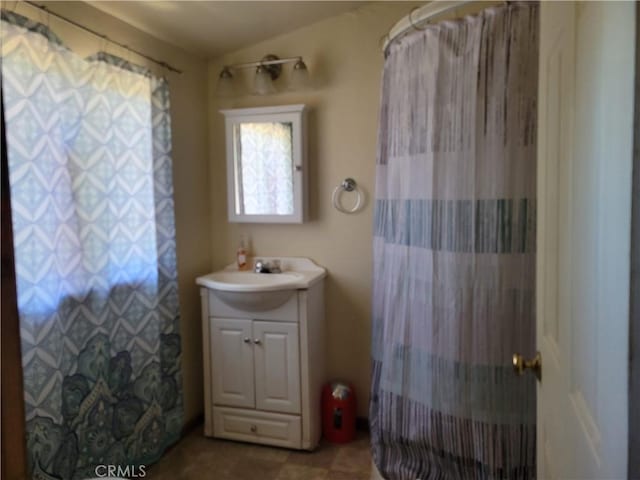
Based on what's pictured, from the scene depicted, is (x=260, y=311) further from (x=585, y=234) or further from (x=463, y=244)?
(x=585, y=234)

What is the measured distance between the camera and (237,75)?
2877 millimetres

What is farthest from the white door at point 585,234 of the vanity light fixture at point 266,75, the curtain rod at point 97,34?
the curtain rod at point 97,34

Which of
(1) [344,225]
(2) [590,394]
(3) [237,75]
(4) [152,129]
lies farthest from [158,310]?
(2) [590,394]

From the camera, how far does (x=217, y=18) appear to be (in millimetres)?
2338

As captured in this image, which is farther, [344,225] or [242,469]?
[344,225]

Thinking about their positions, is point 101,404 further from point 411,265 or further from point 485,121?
point 485,121

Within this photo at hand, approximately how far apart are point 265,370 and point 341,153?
133 centimetres

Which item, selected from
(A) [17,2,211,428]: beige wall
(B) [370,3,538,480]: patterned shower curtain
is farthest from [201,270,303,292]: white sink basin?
(B) [370,3,538,480]: patterned shower curtain

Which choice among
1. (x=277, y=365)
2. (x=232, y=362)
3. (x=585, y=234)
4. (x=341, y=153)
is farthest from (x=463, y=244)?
(x=232, y=362)

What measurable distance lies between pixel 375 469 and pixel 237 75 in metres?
2.38

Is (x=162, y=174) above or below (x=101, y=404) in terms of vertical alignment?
above

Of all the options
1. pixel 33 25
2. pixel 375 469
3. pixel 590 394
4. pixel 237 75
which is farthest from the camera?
pixel 237 75

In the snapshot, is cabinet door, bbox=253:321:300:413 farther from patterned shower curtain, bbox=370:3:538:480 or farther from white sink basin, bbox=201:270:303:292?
patterned shower curtain, bbox=370:3:538:480

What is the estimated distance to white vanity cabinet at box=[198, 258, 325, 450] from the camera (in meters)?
2.51
